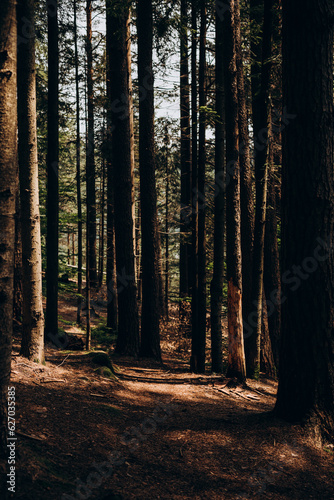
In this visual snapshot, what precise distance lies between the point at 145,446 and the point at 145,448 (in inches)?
2.3

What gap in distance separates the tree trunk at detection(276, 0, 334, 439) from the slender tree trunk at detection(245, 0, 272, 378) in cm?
286

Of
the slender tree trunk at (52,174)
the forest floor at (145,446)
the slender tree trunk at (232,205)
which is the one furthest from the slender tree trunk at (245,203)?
the slender tree trunk at (52,174)

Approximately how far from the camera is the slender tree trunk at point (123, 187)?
10.5 meters

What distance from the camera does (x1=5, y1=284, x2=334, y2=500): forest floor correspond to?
3.67 metres

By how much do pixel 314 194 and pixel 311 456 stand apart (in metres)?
3.39

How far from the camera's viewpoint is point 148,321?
10.9m

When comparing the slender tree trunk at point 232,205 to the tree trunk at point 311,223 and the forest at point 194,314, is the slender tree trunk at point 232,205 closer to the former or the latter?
the forest at point 194,314

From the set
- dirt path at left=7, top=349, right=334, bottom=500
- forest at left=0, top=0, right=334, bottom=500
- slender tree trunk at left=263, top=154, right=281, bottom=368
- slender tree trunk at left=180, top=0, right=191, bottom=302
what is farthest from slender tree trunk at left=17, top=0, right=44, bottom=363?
slender tree trunk at left=180, top=0, right=191, bottom=302

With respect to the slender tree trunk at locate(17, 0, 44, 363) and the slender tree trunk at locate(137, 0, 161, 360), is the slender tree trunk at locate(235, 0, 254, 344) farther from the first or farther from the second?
the slender tree trunk at locate(17, 0, 44, 363)

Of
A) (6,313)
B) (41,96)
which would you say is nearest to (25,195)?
(6,313)

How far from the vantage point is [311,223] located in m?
5.07

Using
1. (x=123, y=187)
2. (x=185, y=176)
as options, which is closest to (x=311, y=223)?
(x=123, y=187)

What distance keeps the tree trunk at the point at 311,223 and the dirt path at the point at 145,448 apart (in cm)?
65

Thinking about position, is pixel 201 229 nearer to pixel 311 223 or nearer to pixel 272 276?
pixel 272 276
